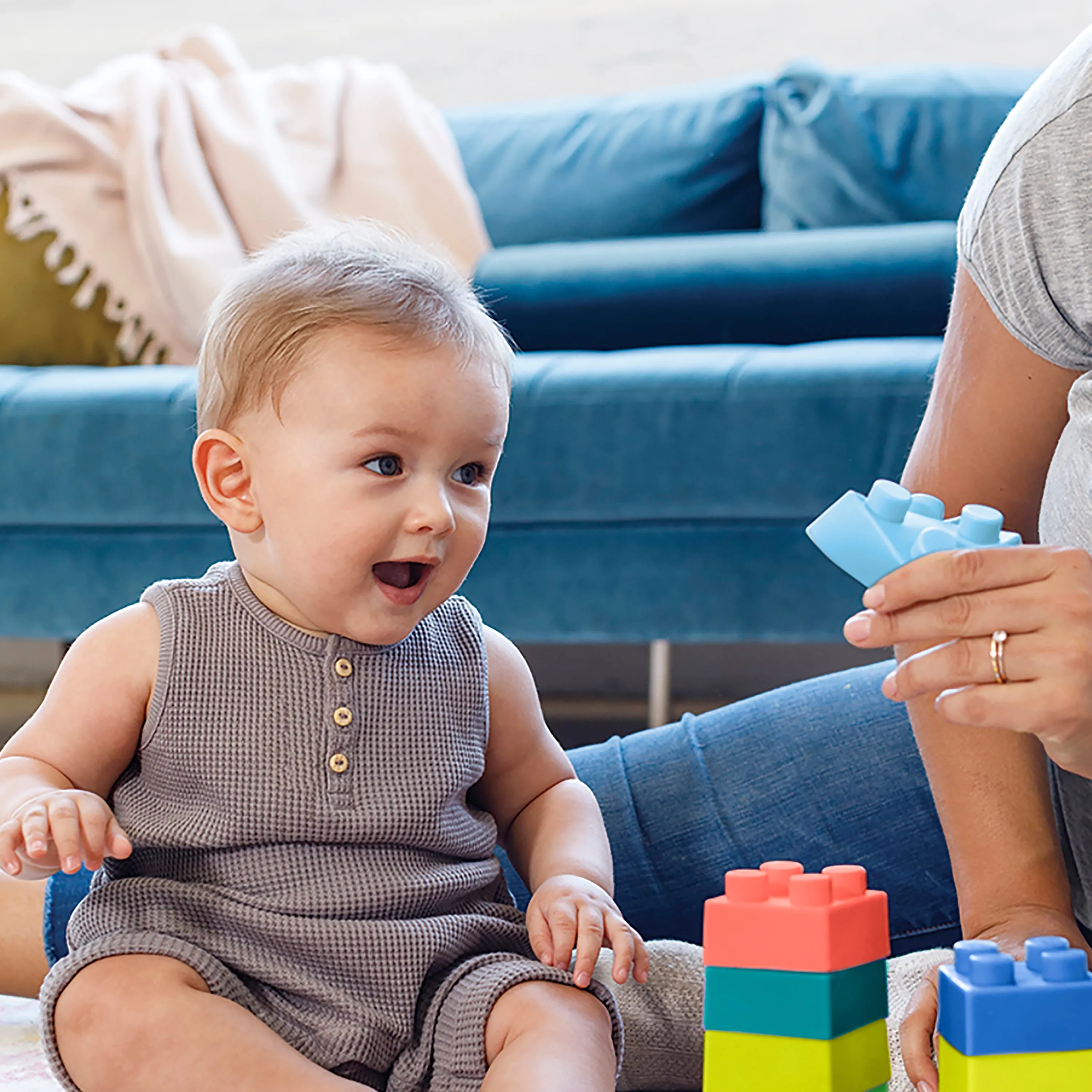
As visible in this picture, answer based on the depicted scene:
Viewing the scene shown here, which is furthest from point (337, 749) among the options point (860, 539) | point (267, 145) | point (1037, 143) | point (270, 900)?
point (267, 145)

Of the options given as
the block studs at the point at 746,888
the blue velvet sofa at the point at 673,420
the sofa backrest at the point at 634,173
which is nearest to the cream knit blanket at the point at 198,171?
the sofa backrest at the point at 634,173

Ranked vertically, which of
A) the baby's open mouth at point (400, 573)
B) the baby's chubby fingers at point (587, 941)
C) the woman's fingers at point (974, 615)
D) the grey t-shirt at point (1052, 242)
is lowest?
the baby's chubby fingers at point (587, 941)

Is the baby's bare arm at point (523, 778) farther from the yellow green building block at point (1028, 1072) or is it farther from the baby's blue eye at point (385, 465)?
the yellow green building block at point (1028, 1072)

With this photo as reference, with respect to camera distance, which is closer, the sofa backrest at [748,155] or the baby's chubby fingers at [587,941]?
the baby's chubby fingers at [587,941]

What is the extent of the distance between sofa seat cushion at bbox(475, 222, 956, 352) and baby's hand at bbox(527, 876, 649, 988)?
1.32 m

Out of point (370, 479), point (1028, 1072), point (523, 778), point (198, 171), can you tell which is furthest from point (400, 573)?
point (198, 171)

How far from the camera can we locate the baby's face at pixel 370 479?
0.74m

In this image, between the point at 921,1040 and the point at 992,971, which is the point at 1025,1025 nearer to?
the point at 992,971

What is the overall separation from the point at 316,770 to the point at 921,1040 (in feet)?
1.09

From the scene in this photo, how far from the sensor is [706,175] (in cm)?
221

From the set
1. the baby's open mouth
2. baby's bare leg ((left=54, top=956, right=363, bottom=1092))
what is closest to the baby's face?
the baby's open mouth

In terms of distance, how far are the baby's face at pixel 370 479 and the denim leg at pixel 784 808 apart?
0.31m

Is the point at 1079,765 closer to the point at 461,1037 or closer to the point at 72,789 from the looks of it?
the point at 461,1037

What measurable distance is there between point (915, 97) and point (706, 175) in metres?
0.33
